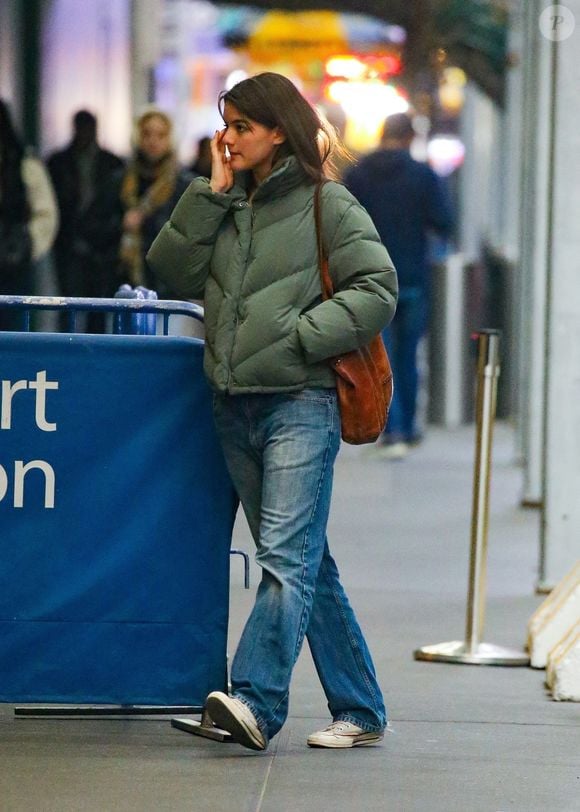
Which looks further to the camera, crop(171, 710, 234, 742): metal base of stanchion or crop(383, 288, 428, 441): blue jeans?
crop(383, 288, 428, 441): blue jeans

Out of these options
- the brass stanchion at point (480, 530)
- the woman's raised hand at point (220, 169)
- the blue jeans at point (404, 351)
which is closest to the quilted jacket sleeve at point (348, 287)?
the woman's raised hand at point (220, 169)

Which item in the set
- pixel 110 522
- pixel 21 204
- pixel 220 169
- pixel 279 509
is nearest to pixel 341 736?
pixel 279 509

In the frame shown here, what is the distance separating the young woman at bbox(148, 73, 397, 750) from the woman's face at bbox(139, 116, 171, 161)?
7.13 metres

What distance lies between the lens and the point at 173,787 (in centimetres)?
497

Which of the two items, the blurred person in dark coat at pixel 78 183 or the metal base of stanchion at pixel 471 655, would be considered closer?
the metal base of stanchion at pixel 471 655

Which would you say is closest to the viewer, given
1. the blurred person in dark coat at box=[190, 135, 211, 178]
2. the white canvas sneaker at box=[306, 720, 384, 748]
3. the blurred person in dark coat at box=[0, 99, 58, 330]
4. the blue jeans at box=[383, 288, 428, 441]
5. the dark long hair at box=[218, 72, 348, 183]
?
the dark long hair at box=[218, 72, 348, 183]

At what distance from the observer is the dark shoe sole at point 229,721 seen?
5230mm

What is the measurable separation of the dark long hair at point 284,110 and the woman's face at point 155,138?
713 centimetres

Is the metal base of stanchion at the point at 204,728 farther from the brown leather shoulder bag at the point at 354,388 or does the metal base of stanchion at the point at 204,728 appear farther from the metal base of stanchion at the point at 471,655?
the metal base of stanchion at the point at 471,655

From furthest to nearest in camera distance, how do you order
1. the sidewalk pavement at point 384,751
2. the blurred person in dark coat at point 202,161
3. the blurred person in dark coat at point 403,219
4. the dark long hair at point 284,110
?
the blurred person in dark coat at point 403,219 < the blurred person in dark coat at point 202,161 < the dark long hair at point 284,110 < the sidewalk pavement at point 384,751

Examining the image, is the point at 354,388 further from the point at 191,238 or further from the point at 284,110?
the point at 284,110

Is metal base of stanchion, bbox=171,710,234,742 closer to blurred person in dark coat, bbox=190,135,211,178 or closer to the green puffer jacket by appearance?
the green puffer jacket

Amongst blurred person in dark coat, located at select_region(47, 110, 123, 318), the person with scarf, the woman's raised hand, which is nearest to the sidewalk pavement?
the woman's raised hand

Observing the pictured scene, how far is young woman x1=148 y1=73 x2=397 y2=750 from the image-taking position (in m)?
5.23
